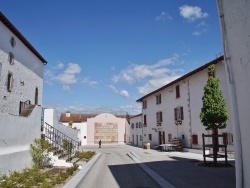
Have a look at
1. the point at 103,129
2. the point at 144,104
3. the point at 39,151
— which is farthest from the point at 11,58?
the point at 103,129

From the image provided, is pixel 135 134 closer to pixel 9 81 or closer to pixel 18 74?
pixel 18 74

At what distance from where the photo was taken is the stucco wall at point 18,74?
15.6 m

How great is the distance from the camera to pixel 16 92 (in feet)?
58.1

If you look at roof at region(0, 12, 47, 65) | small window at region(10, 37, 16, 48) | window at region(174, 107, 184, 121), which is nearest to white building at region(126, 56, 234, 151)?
window at region(174, 107, 184, 121)

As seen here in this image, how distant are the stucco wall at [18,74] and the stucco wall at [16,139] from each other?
7.64 feet

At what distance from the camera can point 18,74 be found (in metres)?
17.9

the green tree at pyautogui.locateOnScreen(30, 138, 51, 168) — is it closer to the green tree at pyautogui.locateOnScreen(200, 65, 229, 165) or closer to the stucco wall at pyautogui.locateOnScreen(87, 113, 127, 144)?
the green tree at pyautogui.locateOnScreen(200, 65, 229, 165)

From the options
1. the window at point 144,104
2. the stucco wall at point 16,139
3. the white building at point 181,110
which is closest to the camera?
the stucco wall at point 16,139

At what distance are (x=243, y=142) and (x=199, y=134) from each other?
802 inches

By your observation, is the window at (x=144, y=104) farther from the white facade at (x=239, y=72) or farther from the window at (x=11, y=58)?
the white facade at (x=239, y=72)

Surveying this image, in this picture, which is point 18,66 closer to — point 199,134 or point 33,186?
point 33,186

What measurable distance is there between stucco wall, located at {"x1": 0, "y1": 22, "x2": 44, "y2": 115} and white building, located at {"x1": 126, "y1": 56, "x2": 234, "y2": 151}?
14974mm

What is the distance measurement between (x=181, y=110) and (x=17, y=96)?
19254 millimetres

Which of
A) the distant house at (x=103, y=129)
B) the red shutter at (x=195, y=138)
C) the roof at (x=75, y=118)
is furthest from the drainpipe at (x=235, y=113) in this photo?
the roof at (x=75, y=118)
